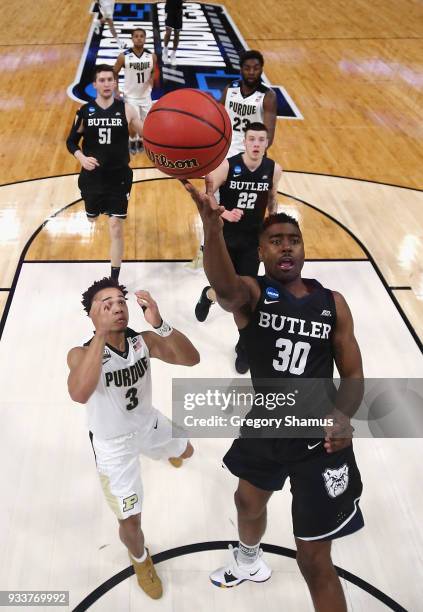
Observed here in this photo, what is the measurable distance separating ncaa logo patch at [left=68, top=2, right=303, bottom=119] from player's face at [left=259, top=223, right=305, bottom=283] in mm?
6529

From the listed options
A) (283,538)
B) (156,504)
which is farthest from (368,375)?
(156,504)

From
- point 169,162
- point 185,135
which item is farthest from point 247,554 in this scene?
point 185,135

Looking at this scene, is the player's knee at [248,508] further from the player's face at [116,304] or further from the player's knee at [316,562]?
the player's face at [116,304]

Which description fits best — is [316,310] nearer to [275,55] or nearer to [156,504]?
Answer: [156,504]

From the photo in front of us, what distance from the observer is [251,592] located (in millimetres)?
3172

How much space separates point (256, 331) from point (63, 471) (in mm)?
1999

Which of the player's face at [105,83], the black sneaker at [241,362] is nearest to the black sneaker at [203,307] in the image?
the black sneaker at [241,362]

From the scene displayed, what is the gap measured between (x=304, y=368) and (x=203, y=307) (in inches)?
97.9

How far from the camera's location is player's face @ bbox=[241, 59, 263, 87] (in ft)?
19.1

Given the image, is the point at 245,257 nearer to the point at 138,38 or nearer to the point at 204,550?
the point at 204,550

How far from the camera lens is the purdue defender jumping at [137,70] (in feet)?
26.4

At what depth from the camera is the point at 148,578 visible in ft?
10.2

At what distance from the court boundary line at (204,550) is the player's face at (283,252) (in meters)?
1.78

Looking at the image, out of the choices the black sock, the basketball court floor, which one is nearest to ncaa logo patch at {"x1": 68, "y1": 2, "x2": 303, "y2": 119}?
the basketball court floor
